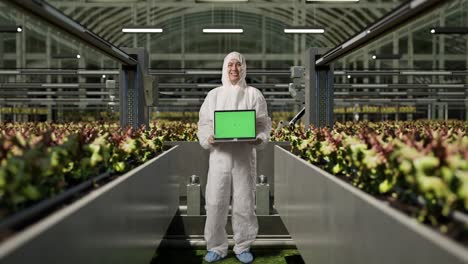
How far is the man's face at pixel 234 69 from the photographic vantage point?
5.02 metres

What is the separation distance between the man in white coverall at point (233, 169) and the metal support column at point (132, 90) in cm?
144

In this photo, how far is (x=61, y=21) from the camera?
3096 mm

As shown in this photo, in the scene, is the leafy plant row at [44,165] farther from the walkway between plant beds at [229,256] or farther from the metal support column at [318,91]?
the metal support column at [318,91]

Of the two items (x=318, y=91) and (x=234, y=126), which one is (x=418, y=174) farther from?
(x=318, y=91)

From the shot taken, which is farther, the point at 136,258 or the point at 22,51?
the point at 22,51

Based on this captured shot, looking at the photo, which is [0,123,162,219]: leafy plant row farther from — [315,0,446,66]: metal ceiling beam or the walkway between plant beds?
the walkway between plant beds

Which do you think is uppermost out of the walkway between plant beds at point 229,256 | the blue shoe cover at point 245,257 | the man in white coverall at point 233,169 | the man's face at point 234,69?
the man's face at point 234,69

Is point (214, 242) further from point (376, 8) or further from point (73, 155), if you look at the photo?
point (376, 8)

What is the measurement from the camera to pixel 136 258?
10.4 feet

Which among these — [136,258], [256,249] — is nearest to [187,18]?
[256,249]

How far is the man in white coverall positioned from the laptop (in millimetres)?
199

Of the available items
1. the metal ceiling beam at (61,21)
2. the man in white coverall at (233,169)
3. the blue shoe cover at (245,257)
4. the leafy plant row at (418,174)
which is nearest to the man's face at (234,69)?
the man in white coverall at (233,169)

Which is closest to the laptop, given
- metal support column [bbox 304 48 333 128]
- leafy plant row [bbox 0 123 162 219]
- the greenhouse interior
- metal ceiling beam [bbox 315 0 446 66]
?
the greenhouse interior

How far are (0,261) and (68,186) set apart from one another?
127 centimetres
